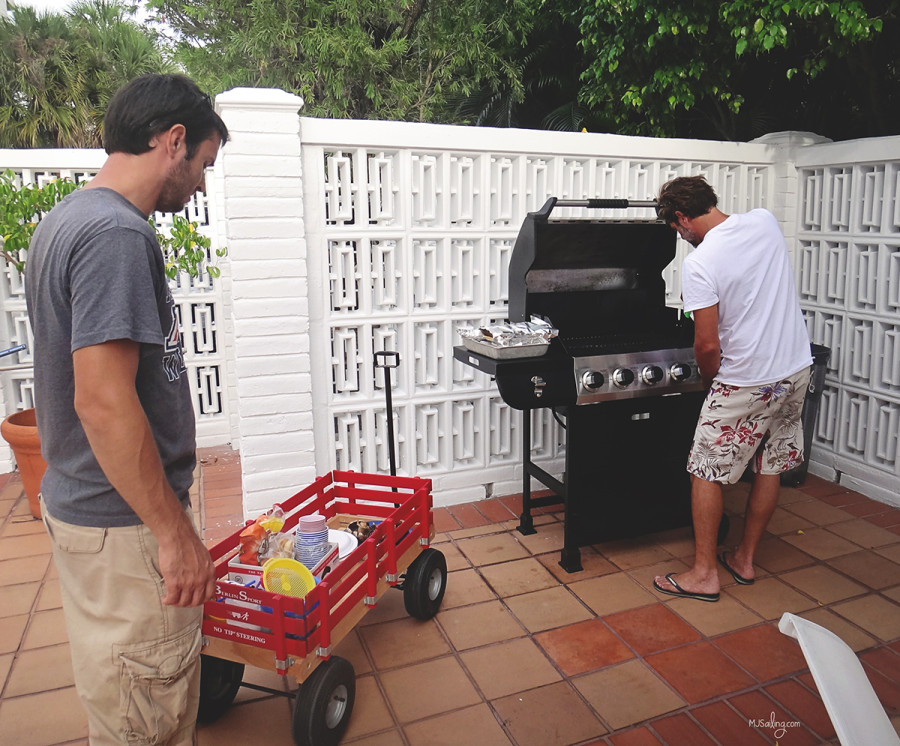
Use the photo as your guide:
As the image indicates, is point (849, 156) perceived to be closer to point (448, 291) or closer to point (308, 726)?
point (448, 291)

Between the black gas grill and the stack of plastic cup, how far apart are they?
1077 mm

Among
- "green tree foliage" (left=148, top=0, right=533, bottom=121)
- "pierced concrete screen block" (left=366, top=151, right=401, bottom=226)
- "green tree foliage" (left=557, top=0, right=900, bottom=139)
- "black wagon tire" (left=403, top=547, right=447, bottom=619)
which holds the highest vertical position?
"green tree foliage" (left=148, top=0, right=533, bottom=121)

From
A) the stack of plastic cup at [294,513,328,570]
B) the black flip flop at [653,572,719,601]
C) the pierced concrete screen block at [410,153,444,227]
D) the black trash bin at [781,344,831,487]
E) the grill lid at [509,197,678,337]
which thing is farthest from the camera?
the black trash bin at [781,344,831,487]

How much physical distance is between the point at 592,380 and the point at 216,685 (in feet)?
6.73

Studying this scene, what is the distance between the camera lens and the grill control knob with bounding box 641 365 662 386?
3.51 metres

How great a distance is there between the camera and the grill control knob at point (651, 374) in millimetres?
3512

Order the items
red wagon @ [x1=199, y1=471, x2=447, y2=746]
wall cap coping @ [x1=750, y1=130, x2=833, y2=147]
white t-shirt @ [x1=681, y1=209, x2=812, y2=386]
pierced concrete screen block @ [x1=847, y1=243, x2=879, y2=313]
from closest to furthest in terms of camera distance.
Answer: red wagon @ [x1=199, y1=471, x2=447, y2=746] < white t-shirt @ [x1=681, y1=209, x2=812, y2=386] < pierced concrete screen block @ [x1=847, y1=243, x2=879, y2=313] < wall cap coping @ [x1=750, y1=130, x2=833, y2=147]

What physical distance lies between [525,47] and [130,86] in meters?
11.1

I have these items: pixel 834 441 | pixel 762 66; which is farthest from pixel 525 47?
pixel 834 441

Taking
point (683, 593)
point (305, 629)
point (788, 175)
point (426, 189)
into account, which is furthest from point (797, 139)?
point (305, 629)

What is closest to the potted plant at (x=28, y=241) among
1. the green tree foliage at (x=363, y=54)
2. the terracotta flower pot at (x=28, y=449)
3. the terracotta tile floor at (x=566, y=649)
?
the terracotta flower pot at (x=28, y=449)

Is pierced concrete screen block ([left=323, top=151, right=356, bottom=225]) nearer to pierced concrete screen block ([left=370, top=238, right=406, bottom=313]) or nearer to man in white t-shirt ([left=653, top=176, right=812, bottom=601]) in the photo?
pierced concrete screen block ([left=370, top=238, right=406, bottom=313])

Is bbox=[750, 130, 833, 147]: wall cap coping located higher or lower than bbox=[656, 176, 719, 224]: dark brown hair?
higher

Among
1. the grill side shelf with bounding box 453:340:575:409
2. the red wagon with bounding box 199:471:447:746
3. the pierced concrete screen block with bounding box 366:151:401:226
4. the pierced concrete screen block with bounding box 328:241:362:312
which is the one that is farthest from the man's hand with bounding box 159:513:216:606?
the pierced concrete screen block with bounding box 366:151:401:226
